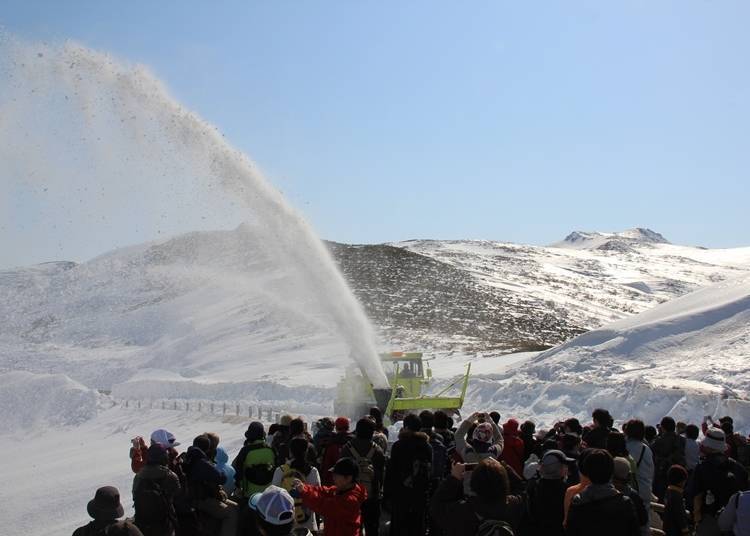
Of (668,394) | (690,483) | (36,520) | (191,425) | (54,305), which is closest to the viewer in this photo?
(690,483)

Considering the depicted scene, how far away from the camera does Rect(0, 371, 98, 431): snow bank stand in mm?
37219

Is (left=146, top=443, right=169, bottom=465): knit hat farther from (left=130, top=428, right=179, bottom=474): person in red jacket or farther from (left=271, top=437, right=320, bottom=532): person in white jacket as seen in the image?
(left=271, top=437, right=320, bottom=532): person in white jacket

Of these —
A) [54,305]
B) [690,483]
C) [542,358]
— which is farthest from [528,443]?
[54,305]

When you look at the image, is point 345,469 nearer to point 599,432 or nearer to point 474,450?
point 474,450

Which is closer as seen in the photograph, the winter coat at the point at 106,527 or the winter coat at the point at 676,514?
the winter coat at the point at 106,527

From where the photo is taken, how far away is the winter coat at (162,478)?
22.0 ft

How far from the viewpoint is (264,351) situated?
199ft

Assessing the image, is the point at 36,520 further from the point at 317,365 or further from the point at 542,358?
the point at 317,365

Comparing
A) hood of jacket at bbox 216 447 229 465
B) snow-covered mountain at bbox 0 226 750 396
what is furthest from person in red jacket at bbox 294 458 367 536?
snow-covered mountain at bbox 0 226 750 396

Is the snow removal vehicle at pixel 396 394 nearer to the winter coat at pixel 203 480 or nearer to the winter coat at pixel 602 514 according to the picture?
the winter coat at pixel 203 480

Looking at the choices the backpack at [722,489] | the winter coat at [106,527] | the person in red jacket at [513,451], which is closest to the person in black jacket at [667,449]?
the person in red jacket at [513,451]

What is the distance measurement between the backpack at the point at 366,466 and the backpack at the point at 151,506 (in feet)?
6.75

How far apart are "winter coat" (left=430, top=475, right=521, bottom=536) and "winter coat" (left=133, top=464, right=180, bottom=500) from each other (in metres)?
2.51

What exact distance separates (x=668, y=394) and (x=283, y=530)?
68.3 ft
